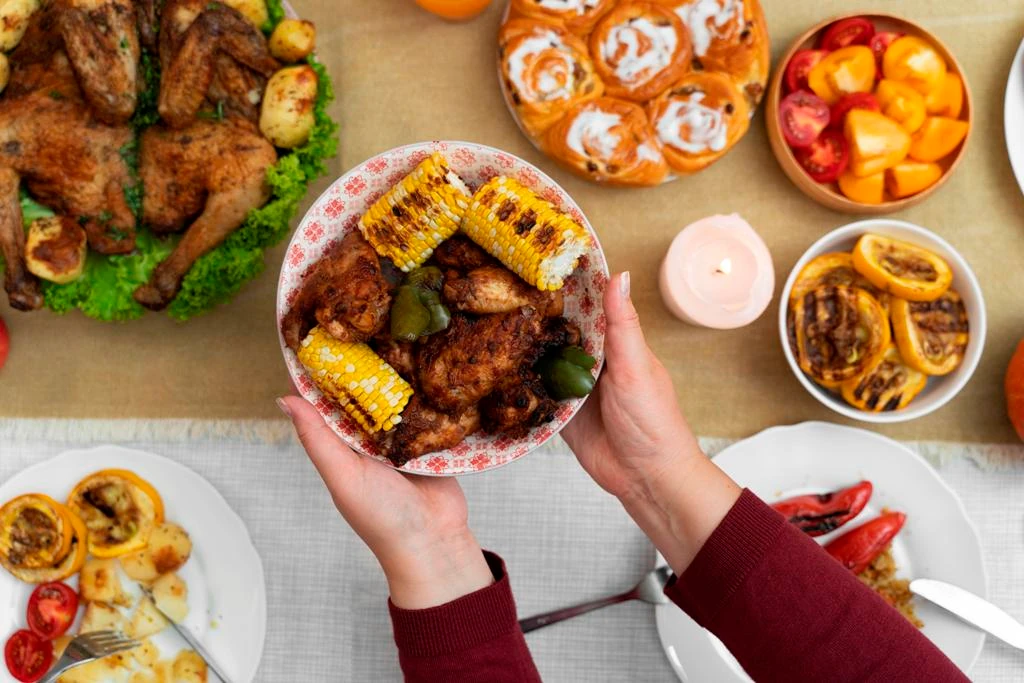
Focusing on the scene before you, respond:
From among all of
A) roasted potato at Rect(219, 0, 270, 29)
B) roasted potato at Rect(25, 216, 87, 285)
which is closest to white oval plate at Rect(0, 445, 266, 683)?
roasted potato at Rect(25, 216, 87, 285)

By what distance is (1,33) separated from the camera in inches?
75.7

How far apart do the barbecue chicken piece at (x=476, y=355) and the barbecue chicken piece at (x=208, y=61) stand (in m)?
0.83

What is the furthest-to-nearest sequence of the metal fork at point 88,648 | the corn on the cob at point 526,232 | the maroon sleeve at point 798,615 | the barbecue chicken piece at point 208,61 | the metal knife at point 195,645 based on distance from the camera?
the metal knife at point 195,645 < the metal fork at point 88,648 < the barbecue chicken piece at point 208,61 < the maroon sleeve at point 798,615 < the corn on the cob at point 526,232

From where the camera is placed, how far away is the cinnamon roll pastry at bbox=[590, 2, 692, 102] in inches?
81.1

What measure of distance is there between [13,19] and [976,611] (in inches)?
114

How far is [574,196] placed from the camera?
7.13 ft

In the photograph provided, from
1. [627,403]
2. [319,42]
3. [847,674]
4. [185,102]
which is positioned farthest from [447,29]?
[847,674]

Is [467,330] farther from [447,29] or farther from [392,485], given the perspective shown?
[447,29]

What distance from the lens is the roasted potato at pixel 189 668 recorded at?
81.3 inches

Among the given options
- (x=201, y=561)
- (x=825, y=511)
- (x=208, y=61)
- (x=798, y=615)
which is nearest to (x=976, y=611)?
(x=825, y=511)

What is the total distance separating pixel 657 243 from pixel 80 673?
1.94 m

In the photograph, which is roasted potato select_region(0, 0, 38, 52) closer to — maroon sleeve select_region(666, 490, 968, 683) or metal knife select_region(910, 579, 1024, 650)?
maroon sleeve select_region(666, 490, 968, 683)

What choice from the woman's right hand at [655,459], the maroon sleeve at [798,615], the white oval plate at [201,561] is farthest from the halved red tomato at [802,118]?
the white oval plate at [201,561]

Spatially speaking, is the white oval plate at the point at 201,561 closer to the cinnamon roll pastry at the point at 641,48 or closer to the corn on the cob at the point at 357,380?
the corn on the cob at the point at 357,380
